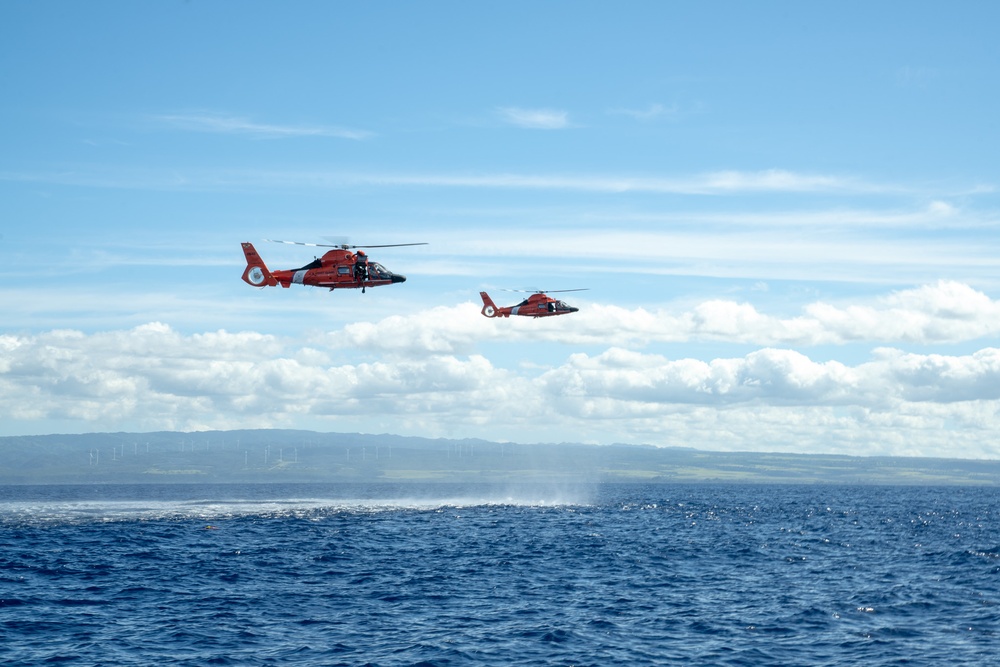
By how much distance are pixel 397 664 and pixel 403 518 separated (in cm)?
9663

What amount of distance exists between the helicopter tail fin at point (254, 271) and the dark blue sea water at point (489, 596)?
25.4 metres

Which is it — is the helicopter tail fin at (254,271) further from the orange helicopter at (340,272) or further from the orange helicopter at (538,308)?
the orange helicopter at (538,308)

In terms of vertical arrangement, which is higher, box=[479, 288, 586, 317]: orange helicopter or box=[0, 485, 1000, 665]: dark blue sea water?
box=[479, 288, 586, 317]: orange helicopter

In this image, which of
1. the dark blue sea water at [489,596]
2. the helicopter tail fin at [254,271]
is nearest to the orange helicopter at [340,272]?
the helicopter tail fin at [254,271]

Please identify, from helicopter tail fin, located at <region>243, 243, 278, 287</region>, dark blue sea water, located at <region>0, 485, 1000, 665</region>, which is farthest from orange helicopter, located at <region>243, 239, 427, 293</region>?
dark blue sea water, located at <region>0, 485, 1000, 665</region>


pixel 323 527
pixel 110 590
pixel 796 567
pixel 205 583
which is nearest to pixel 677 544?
pixel 796 567

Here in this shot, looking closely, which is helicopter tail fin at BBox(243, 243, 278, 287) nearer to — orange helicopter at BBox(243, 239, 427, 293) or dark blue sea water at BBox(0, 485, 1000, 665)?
orange helicopter at BBox(243, 239, 427, 293)

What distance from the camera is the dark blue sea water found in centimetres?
5303

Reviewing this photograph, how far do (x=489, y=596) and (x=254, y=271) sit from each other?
36.7m

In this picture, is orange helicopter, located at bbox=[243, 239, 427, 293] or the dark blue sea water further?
orange helicopter, located at bbox=[243, 239, 427, 293]

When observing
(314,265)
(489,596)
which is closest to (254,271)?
(314,265)

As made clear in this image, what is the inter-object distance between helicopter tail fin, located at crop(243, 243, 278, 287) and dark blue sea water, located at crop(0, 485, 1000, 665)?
83.4 feet

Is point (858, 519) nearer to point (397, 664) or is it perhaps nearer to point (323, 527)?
point (323, 527)

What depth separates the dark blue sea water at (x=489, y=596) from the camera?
174 feet
